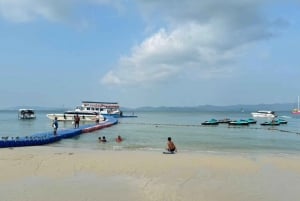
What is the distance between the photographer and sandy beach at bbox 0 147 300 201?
10328 mm

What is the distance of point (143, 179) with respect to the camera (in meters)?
12.8

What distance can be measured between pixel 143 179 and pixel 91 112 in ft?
212

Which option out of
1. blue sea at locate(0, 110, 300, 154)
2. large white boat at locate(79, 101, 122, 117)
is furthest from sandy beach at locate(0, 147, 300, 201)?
large white boat at locate(79, 101, 122, 117)

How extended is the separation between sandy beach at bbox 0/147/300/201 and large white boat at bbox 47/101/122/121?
47723 millimetres

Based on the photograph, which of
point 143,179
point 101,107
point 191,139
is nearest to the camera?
point 143,179

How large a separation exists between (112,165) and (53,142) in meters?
13.7

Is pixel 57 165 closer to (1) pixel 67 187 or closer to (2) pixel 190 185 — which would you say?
(1) pixel 67 187

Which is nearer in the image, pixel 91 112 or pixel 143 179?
pixel 143 179

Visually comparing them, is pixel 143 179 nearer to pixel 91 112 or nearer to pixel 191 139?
pixel 191 139

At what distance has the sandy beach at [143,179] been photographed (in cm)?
1033

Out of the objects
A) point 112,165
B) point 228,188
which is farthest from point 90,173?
point 228,188

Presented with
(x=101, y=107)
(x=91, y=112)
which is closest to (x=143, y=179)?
(x=91, y=112)

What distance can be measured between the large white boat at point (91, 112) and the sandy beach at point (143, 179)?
47.7 meters

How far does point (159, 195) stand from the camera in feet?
33.7
